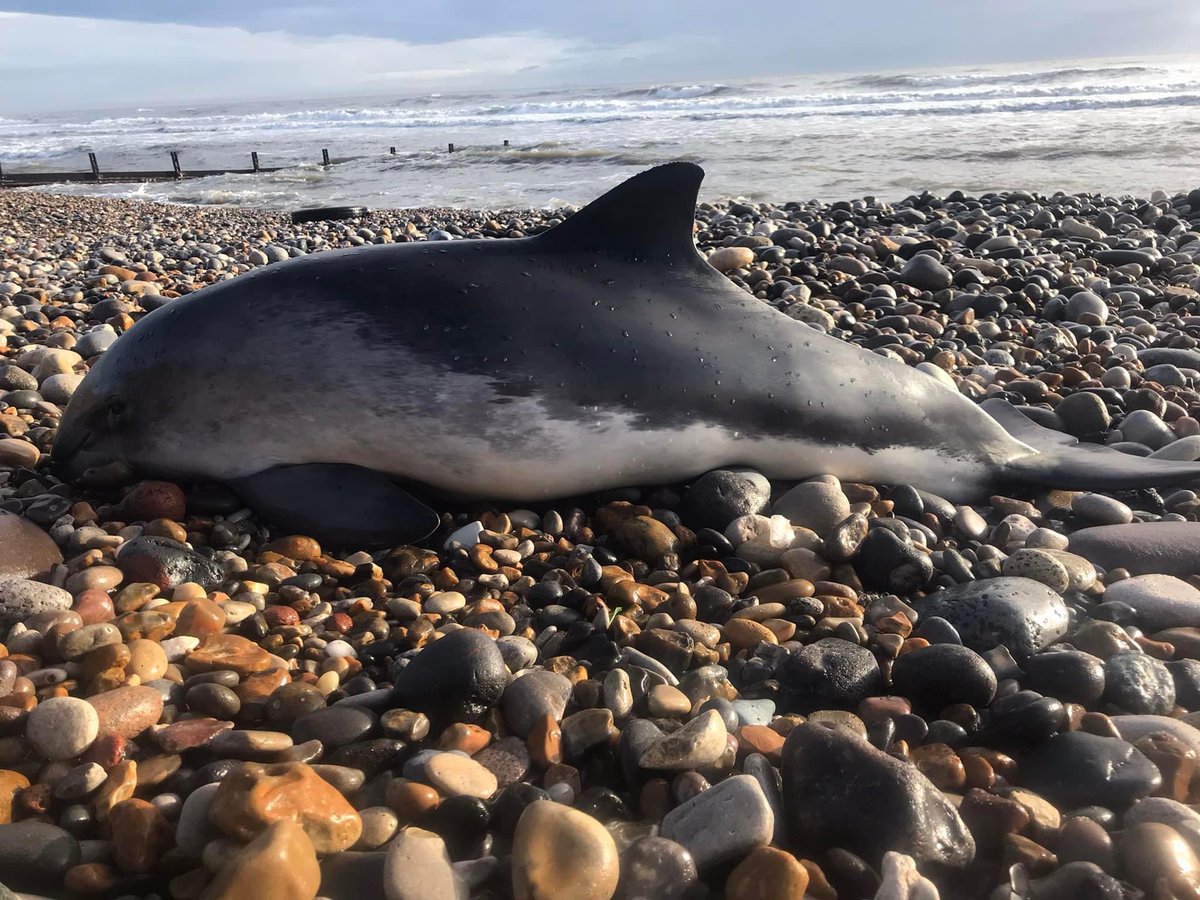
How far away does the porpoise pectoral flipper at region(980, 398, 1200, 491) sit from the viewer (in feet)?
15.0

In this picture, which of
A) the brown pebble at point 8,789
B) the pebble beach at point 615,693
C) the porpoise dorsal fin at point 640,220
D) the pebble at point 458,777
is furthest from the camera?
the porpoise dorsal fin at point 640,220

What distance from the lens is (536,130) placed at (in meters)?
47.9

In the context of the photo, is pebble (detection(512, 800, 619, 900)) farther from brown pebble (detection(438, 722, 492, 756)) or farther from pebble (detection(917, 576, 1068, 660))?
pebble (detection(917, 576, 1068, 660))

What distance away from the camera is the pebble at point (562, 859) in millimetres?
1947

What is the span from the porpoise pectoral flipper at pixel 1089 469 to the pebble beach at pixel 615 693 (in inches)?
4.6

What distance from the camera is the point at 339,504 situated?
13.1ft

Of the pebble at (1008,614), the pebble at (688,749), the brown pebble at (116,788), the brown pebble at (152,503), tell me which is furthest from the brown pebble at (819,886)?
the brown pebble at (152,503)

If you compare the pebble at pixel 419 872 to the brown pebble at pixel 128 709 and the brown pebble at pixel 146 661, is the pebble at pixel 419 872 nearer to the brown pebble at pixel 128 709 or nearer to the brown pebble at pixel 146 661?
the brown pebble at pixel 128 709

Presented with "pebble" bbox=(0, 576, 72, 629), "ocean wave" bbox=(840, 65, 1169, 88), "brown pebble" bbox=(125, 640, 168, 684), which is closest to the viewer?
"brown pebble" bbox=(125, 640, 168, 684)

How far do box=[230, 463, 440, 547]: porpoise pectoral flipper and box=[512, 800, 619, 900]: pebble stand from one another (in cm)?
201

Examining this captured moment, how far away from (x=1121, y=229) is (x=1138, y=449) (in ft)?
27.0

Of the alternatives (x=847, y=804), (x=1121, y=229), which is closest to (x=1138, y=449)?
(x=847, y=804)

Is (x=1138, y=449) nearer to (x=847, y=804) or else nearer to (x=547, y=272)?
(x=547, y=272)

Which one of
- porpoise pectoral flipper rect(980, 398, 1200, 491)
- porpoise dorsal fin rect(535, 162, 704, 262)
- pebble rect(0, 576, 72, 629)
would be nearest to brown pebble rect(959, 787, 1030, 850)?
porpoise pectoral flipper rect(980, 398, 1200, 491)
